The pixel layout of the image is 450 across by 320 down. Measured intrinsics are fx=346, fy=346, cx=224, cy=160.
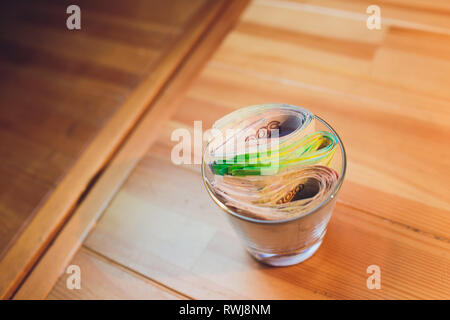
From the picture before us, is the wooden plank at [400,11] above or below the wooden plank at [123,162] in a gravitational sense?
above

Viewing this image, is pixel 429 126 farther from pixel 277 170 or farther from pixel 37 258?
pixel 37 258

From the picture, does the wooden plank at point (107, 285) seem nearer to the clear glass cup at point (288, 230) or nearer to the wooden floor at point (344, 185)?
the wooden floor at point (344, 185)

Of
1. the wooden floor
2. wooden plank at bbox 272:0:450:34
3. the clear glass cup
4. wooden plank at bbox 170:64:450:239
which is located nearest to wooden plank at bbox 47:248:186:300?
the wooden floor

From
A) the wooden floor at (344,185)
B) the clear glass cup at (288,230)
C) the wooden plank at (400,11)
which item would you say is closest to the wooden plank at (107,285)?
the wooden floor at (344,185)

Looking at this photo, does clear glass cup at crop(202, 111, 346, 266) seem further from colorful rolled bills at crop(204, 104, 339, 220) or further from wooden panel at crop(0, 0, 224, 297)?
wooden panel at crop(0, 0, 224, 297)

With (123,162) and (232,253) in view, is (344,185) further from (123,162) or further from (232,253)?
(123,162)

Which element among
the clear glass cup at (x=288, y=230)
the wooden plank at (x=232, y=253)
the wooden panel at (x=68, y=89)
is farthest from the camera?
the wooden panel at (x=68, y=89)
